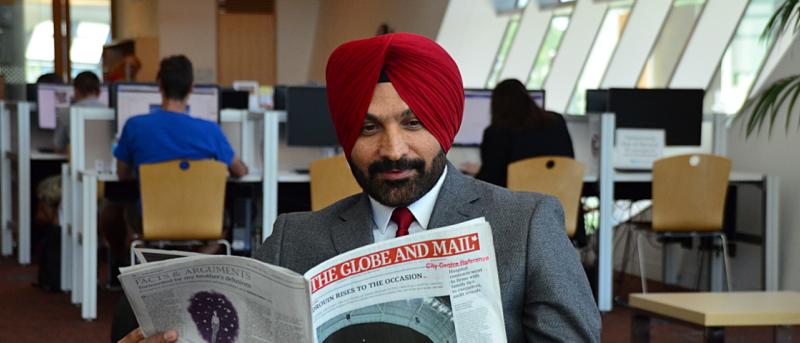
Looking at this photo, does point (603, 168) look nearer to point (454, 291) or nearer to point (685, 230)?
→ point (685, 230)

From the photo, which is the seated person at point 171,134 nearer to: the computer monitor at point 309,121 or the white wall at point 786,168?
the computer monitor at point 309,121

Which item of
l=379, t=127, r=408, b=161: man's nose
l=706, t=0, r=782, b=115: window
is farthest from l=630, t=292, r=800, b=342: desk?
l=706, t=0, r=782, b=115: window

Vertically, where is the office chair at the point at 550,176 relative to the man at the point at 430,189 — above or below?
below

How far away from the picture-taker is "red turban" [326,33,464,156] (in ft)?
4.10

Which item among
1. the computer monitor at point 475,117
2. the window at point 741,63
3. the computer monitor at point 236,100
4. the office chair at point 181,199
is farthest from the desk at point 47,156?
the window at point 741,63

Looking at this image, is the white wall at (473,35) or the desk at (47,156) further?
the white wall at (473,35)

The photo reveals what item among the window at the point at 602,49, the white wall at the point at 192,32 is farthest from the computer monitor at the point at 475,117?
the white wall at the point at 192,32

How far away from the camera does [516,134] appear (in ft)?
16.2

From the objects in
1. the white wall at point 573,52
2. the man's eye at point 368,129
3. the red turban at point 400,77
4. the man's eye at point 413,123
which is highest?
the white wall at point 573,52

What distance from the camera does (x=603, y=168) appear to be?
5285mm

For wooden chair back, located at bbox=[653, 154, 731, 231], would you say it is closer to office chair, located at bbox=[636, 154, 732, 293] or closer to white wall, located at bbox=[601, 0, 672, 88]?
office chair, located at bbox=[636, 154, 732, 293]

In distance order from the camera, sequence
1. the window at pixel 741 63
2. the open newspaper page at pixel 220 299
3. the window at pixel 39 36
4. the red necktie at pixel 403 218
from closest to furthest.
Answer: the open newspaper page at pixel 220 299, the red necktie at pixel 403 218, the window at pixel 741 63, the window at pixel 39 36

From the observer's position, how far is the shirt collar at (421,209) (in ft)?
4.46

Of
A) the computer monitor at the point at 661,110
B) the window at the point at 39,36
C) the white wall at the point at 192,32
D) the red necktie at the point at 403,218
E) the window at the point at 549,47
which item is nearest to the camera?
the red necktie at the point at 403,218
